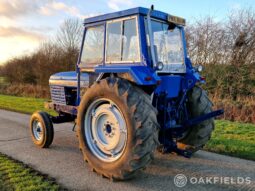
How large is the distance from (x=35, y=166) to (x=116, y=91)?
218cm

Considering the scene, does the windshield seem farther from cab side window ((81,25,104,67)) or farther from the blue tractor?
cab side window ((81,25,104,67))

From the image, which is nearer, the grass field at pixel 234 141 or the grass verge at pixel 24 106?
the grass field at pixel 234 141

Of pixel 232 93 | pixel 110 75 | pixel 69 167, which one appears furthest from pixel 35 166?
pixel 232 93

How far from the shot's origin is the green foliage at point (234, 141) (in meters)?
5.68

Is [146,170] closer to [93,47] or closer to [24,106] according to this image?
[93,47]

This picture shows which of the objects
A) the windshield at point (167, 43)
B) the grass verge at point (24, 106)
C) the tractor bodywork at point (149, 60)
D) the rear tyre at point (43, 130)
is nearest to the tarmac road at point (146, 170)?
the rear tyre at point (43, 130)

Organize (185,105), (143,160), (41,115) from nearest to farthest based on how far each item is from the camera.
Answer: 1. (143,160)
2. (185,105)
3. (41,115)

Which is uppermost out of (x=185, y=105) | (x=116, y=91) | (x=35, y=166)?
(x=116, y=91)

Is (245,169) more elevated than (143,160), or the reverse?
(143,160)

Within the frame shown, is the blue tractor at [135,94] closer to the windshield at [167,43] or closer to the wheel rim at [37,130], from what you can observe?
the windshield at [167,43]

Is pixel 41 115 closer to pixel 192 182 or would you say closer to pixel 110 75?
pixel 110 75

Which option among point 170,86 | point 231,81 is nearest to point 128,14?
point 170,86

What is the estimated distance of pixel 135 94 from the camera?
3.87m

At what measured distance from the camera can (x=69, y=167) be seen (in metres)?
4.77
